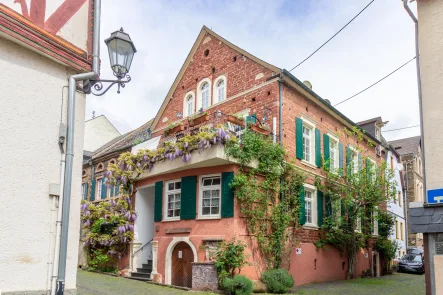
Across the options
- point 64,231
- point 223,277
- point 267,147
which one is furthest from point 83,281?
point 64,231

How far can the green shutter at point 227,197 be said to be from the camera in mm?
14070

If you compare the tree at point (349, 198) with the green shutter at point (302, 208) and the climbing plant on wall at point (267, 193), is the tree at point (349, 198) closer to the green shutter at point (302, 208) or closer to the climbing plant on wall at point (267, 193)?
the green shutter at point (302, 208)

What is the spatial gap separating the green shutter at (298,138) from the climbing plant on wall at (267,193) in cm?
99

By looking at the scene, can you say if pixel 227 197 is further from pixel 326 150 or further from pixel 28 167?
pixel 28 167

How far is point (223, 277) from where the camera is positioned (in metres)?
13.1

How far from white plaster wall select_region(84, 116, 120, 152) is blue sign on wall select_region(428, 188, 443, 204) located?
27.3 m

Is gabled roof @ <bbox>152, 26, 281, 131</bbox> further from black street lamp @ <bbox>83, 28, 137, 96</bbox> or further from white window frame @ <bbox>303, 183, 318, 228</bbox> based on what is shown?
black street lamp @ <bbox>83, 28, 137, 96</bbox>

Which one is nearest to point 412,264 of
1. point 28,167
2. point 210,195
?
point 210,195

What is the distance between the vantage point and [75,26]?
686 centimetres

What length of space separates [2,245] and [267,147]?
1080 cm

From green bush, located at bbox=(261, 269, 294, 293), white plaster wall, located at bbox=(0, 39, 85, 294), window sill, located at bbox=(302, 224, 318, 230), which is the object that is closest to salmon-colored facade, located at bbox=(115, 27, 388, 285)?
window sill, located at bbox=(302, 224, 318, 230)

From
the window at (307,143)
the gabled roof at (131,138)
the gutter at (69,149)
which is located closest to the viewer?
the gutter at (69,149)

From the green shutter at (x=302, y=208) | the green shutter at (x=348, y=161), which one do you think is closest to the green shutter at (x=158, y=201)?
the green shutter at (x=302, y=208)

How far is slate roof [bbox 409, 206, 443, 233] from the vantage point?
304 inches
